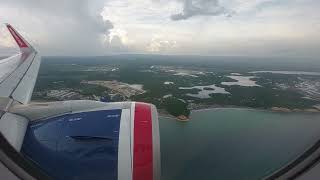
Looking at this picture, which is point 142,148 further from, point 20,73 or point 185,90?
point 185,90

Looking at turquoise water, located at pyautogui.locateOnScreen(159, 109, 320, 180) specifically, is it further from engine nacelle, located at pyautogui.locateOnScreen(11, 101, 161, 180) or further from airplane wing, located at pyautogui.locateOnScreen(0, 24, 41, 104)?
engine nacelle, located at pyautogui.locateOnScreen(11, 101, 161, 180)

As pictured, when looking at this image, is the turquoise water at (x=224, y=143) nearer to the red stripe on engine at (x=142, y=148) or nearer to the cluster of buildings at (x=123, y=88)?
the cluster of buildings at (x=123, y=88)

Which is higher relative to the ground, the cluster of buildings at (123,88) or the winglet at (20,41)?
the winglet at (20,41)

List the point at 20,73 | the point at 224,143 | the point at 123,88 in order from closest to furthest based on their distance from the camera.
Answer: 1. the point at 20,73
2. the point at 224,143
3. the point at 123,88

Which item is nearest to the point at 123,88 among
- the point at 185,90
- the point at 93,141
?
the point at 185,90

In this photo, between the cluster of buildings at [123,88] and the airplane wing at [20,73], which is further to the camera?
the cluster of buildings at [123,88]

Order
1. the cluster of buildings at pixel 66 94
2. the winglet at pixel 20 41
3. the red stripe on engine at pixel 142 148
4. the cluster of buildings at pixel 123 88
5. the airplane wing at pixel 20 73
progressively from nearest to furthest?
the red stripe on engine at pixel 142 148 → the airplane wing at pixel 20 73 → the winglet at pixel 20 41 → the cluster of buildings at pixel 66 94 → the cluster of buildings at pixel 123 88

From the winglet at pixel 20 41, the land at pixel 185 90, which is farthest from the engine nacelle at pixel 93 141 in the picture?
the land at pixel 185 90
